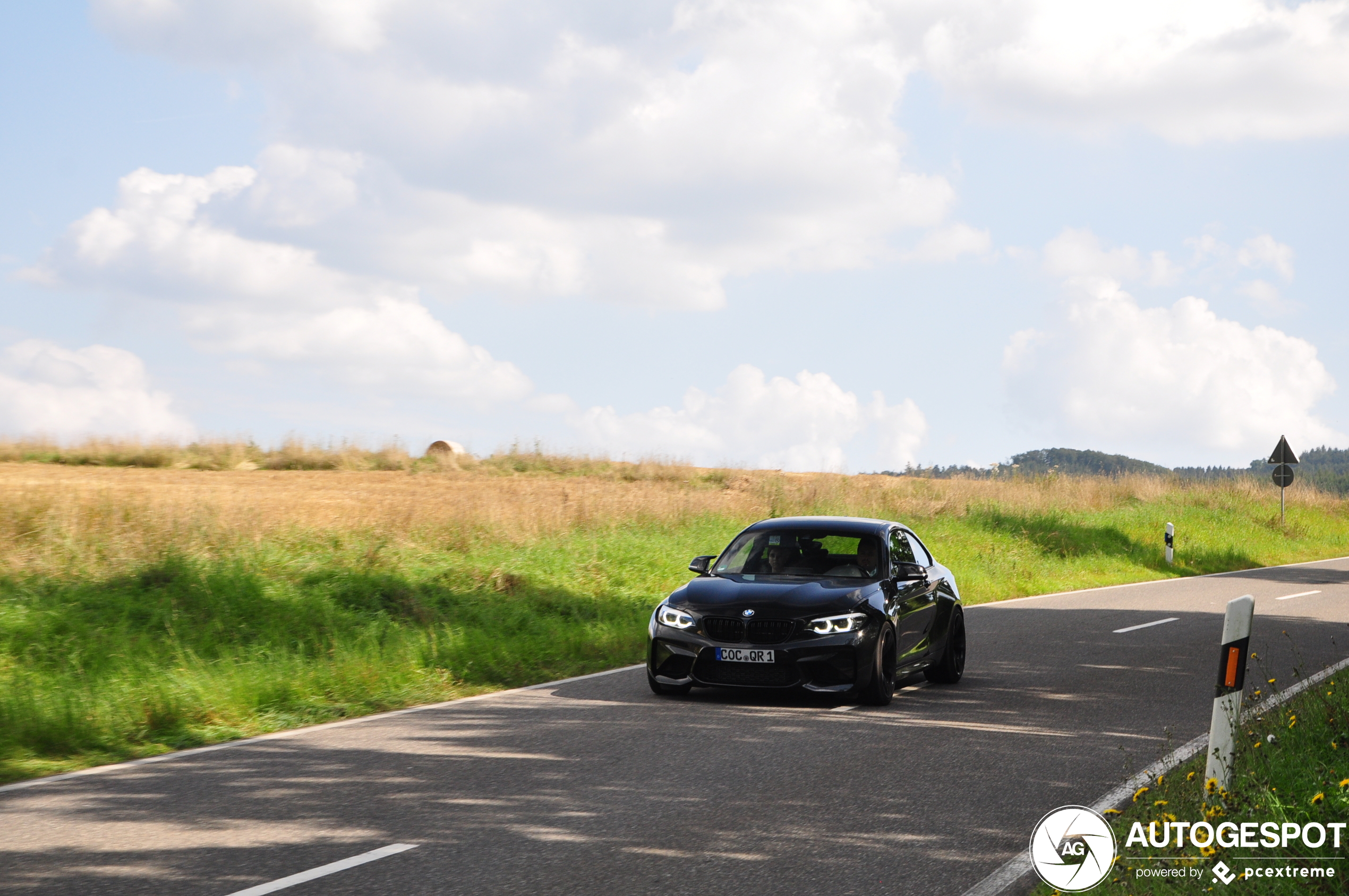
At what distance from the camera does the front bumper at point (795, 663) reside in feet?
31.4

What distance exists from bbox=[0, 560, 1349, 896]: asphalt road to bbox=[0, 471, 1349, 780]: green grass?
3.16 feet

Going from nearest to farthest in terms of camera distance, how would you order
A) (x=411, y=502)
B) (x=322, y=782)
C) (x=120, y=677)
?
1. (x=322, y=782)
2. (x=120, y=677)
3. (x=411, y=502)

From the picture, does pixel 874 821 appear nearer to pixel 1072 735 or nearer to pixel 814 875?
pixel 814 875

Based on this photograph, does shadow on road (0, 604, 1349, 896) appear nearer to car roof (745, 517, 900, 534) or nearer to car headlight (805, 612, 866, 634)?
car headlight (805, 612, 866, 634)

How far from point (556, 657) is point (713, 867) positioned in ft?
24.8

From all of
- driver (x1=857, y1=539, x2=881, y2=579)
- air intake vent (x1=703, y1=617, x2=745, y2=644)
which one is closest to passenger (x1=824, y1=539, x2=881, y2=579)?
driver (x1=857, y1=539, x2=881, y2=579)

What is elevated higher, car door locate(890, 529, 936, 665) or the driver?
the driver

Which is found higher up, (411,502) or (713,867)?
(411,502)

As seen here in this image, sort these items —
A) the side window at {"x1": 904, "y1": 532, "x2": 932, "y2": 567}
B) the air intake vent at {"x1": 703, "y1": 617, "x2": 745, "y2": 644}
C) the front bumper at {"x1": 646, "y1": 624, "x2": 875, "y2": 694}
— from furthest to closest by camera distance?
1. the side window at {"x1": 904, "y1": 532, "x2": 932, "y2": 567}
2. the air intake vent at {"x1": 703, "y1": 617, "x2": 745, "y2": 644}
3. the front bumper at {"x1": 646, "y1": 624, "x2": 875, "y2": 694}

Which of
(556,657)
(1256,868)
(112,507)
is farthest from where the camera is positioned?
(112,507)

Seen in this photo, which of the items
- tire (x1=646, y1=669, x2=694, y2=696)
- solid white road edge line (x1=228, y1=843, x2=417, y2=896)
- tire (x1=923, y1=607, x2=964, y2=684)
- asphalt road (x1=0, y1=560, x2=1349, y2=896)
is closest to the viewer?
solid white road edge line (x1=228, y1=843, x2=417, y2=896)

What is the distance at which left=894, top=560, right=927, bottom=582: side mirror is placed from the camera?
10.6 metres

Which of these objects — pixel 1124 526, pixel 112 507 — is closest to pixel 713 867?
pixel 112 507

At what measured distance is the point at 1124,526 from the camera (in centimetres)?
3494
